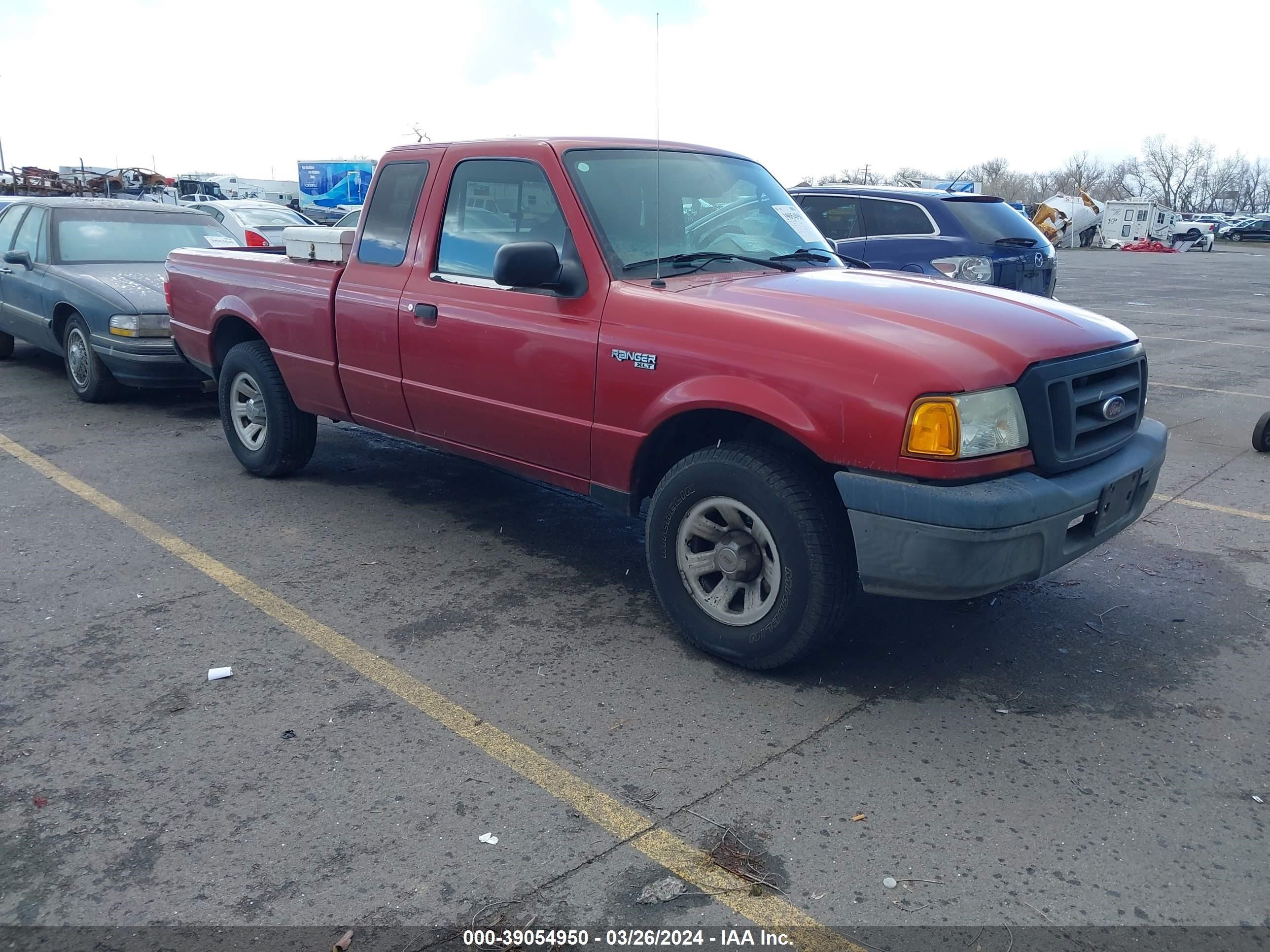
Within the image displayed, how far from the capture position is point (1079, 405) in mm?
3514

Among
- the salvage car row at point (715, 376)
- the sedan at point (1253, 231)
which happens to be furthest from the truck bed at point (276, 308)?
the sedan at point (1253, 231)

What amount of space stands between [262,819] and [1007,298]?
3227mm

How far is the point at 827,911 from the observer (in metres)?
2.54

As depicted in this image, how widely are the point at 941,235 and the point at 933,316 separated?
597 centimetres

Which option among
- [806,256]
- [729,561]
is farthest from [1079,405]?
[806,256]

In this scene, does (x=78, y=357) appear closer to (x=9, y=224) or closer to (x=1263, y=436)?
(x=9, y=224)

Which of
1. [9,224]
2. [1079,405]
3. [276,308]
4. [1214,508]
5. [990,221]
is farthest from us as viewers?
[9,224]

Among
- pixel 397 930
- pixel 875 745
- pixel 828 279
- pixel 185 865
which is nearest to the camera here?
pixel 397 930

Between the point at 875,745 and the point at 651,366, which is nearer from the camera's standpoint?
the point at 875,745

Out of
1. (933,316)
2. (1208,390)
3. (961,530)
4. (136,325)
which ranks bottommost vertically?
(1208,390)

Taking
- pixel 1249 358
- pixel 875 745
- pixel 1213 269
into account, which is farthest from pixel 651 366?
pixel 1213 269

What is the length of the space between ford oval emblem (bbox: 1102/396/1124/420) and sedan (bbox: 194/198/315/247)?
1210 centimetres

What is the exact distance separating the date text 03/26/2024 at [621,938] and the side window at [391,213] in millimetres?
3399

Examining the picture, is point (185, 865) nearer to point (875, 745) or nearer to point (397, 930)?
point (397, 930)
